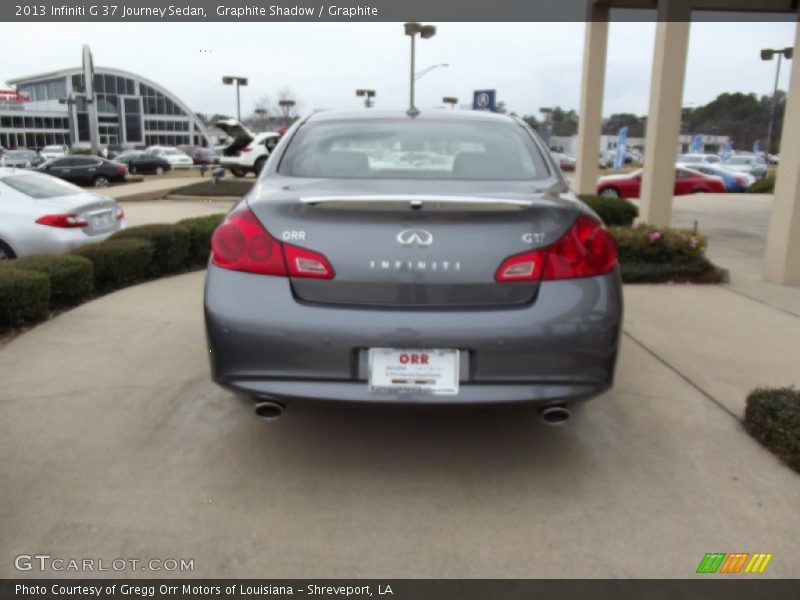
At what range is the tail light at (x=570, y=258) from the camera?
9.08 ft

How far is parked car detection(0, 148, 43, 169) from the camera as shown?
37625mm

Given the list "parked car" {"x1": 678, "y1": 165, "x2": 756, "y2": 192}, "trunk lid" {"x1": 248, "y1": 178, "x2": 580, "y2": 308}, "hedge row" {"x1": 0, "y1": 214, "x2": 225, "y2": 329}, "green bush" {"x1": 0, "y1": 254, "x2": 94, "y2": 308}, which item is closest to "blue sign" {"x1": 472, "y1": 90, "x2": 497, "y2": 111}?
"hedge row" {"x1": 0, "y1": 214, "x2": 225, "y2": 329}

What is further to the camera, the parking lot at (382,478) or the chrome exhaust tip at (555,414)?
the chrome exhaust tip at (555,414)

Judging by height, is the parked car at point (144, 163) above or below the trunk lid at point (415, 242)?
below

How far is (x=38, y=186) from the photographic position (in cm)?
772

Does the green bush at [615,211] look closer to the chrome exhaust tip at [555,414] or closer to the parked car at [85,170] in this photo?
the chrome exhaust tip at [555,414]

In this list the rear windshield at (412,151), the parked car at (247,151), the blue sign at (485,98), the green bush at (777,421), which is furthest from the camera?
the parked car at (247,151)

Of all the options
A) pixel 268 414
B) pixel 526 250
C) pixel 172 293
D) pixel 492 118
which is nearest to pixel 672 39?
pixel 492 118

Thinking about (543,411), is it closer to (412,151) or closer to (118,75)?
(412,151)

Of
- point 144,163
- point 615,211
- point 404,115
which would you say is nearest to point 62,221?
point 404,115

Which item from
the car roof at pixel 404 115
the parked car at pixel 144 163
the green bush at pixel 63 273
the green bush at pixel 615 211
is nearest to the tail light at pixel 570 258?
the car roof at pixel 404 115

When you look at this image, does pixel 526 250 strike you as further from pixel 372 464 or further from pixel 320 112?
pixel 320 112

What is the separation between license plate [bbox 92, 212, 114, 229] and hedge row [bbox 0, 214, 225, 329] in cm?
50

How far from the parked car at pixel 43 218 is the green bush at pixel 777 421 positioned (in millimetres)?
6364
